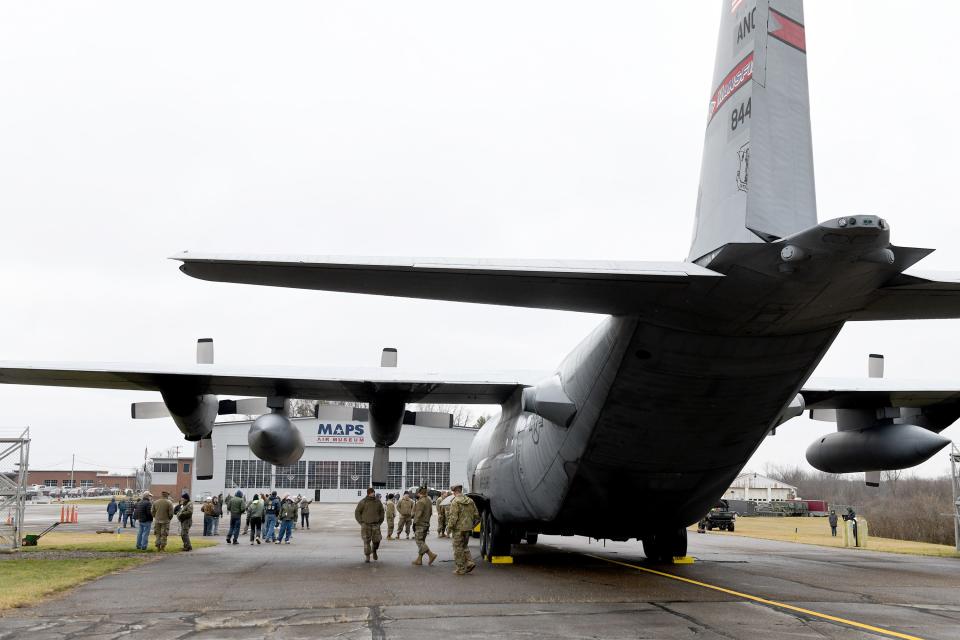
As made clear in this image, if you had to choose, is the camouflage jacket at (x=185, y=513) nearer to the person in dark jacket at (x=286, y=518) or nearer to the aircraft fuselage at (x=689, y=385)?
the person in dark jacket at (x=286, y=518)

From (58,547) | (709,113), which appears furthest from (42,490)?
(709,113)

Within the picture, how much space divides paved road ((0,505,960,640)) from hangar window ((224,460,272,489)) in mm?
38914

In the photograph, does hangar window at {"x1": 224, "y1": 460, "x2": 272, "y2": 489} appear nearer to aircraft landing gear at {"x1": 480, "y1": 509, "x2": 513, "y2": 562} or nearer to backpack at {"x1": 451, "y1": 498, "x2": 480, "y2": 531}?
aircraft landing gear at {"x1": 480, "y1": 509, "x2": 513, "y2": 562}

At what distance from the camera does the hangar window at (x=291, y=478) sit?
5422cm

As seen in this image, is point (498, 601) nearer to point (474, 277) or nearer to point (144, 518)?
point (474, 277)

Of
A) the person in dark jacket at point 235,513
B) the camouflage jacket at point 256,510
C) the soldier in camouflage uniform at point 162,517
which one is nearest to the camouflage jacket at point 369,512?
the soldier in camouflage uniform at point 162,517

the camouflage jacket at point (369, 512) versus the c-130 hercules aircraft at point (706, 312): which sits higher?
the c-130 hercules aircraft at point (706, 312)

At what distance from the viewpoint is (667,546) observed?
14180mm

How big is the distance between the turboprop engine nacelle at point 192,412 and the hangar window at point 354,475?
40730mm

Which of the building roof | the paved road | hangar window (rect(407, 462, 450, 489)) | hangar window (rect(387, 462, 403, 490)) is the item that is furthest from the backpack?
the building roof

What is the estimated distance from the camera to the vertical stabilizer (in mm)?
7828

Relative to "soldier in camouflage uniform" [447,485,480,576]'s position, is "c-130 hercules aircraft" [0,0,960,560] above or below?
above

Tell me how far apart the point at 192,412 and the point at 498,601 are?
7.61 m

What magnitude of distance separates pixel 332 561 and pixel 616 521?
223 inches
